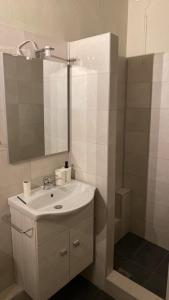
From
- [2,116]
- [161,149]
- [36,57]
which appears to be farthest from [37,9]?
[161,149]

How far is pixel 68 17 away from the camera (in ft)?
5.47

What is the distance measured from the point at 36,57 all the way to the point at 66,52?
0.95ft

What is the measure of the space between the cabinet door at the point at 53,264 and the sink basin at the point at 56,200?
0.63 feet

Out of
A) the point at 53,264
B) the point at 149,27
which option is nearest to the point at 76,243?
the point at 53,264

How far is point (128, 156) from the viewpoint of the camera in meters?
2.41

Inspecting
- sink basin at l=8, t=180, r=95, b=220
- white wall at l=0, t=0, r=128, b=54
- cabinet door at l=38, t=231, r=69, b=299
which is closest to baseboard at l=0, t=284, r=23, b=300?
cabinet door at l=38, t=231, r=69, b=299

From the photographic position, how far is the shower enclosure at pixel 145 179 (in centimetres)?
205

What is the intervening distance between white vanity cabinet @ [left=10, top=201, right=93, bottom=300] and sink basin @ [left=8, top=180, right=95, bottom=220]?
0.04 m

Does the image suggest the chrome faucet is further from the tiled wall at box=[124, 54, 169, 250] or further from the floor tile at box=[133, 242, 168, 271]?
the floor tile at box=[133, 242, 168, 271]

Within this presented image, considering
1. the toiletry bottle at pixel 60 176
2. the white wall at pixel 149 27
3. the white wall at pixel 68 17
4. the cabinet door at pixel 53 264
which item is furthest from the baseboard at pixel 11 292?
the white wall at pixel 149 27

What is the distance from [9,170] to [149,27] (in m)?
1.82

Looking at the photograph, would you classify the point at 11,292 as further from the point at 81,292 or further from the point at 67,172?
the point at 67,172

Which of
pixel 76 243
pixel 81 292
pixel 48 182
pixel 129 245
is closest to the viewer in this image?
pixel 76 243

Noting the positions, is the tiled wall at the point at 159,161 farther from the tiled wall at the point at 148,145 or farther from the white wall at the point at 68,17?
the white wall at the point at 68,17
